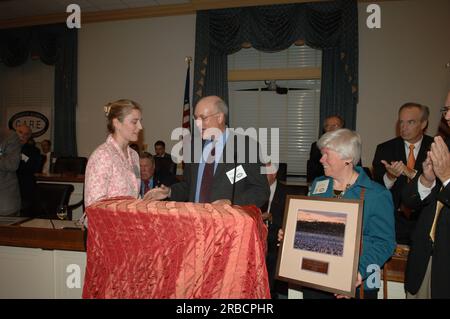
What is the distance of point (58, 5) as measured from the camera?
7215 millimetres

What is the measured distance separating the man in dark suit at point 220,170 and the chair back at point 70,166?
569cm

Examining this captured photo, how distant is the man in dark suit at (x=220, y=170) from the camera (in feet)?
5.51

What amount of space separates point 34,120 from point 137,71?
3.33 metres

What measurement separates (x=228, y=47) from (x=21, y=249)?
5.52 meters

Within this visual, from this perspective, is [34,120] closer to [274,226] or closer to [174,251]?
[274,226]

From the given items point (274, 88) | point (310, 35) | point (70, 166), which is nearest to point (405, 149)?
point (310, 35)

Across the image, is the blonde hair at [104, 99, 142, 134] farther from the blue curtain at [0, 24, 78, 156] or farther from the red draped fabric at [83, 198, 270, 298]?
the blue curtain at [0, 24, 78, 156]

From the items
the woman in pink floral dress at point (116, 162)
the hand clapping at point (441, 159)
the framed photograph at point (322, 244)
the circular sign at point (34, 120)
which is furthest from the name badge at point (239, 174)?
the circular sign at point (34, 120)

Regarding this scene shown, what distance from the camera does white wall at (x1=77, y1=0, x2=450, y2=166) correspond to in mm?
5910

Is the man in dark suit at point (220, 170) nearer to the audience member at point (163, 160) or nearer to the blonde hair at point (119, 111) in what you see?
the blonde hair at point (119, 111)

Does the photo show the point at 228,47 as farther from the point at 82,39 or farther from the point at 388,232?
the point at 388,232

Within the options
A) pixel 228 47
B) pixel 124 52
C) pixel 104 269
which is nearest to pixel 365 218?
pixel 104 269

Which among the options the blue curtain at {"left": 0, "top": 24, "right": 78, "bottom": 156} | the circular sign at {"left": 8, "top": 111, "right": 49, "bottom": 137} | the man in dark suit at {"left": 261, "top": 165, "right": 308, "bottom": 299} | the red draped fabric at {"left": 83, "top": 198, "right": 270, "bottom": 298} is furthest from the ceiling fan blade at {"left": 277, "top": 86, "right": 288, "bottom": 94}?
the circular sign at {"left": 8, "top": 111, "right": 49, "bottom": 137}
